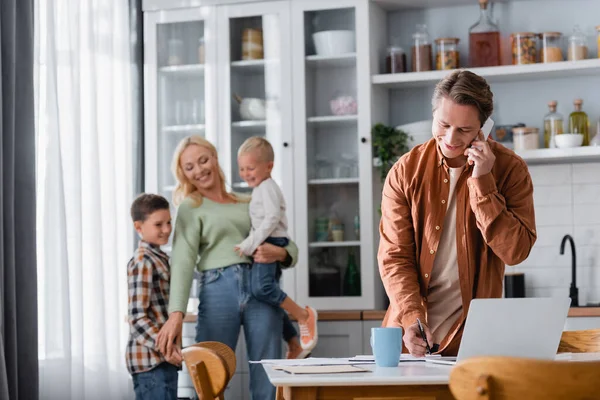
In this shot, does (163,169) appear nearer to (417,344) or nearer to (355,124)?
(355,124)

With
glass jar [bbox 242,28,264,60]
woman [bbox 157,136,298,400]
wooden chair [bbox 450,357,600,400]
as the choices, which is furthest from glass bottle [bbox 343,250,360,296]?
wooden chair [bbox 450,357,600,400]

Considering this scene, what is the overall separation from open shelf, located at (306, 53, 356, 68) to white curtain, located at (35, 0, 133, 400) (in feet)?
2.85

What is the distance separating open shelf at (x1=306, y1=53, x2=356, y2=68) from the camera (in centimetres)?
429

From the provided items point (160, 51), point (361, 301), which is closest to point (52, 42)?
point (160, 51)

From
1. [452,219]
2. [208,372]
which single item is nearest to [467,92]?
[452,219]

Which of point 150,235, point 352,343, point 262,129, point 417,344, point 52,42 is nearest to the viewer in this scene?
point 417,344

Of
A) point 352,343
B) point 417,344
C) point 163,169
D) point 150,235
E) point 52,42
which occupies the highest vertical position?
point 52,42

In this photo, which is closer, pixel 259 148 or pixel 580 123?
pixel 259 148

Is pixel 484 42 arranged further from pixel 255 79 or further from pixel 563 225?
pixel 255 79

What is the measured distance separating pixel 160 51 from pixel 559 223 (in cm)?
205

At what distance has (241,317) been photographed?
136 inches

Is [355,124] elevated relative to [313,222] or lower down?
elevated

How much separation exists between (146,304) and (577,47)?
2.19m

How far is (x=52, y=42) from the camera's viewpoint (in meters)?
3.72
